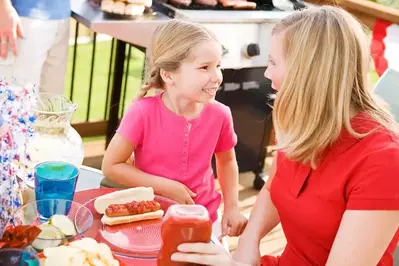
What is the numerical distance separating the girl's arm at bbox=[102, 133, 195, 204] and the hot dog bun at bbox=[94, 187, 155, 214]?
20 centimetres

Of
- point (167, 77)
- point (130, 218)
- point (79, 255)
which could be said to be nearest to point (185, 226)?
point (79, 255)

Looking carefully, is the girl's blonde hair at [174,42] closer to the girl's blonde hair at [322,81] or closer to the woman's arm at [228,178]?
the woman's arm at [228,178]

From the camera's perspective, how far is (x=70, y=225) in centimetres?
118

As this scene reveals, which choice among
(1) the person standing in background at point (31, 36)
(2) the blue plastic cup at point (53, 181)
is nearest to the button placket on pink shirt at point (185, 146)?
(2) the blue plastic cup at point (53, 181)

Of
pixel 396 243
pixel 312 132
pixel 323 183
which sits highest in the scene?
pixel 312 132

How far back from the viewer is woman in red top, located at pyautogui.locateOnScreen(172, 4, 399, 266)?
1228 millimetres

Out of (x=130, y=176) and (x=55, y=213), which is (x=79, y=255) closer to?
(x=55, y=213)

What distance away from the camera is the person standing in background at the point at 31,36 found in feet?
7.67

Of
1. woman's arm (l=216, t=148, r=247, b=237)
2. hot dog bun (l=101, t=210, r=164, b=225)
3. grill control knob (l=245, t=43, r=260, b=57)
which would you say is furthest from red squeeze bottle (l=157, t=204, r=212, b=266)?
grill control knob (l=245, t=43, r=260, b=57)

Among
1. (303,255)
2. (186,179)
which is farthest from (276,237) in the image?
(303,255)

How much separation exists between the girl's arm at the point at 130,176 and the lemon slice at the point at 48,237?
17.0 inches

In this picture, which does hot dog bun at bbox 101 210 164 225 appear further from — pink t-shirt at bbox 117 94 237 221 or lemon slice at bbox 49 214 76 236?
pink t-shirt at bbox 117 94 237 221

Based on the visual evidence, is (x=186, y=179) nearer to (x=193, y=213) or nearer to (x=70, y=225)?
(x=70, y=225)

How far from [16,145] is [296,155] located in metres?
0.59
